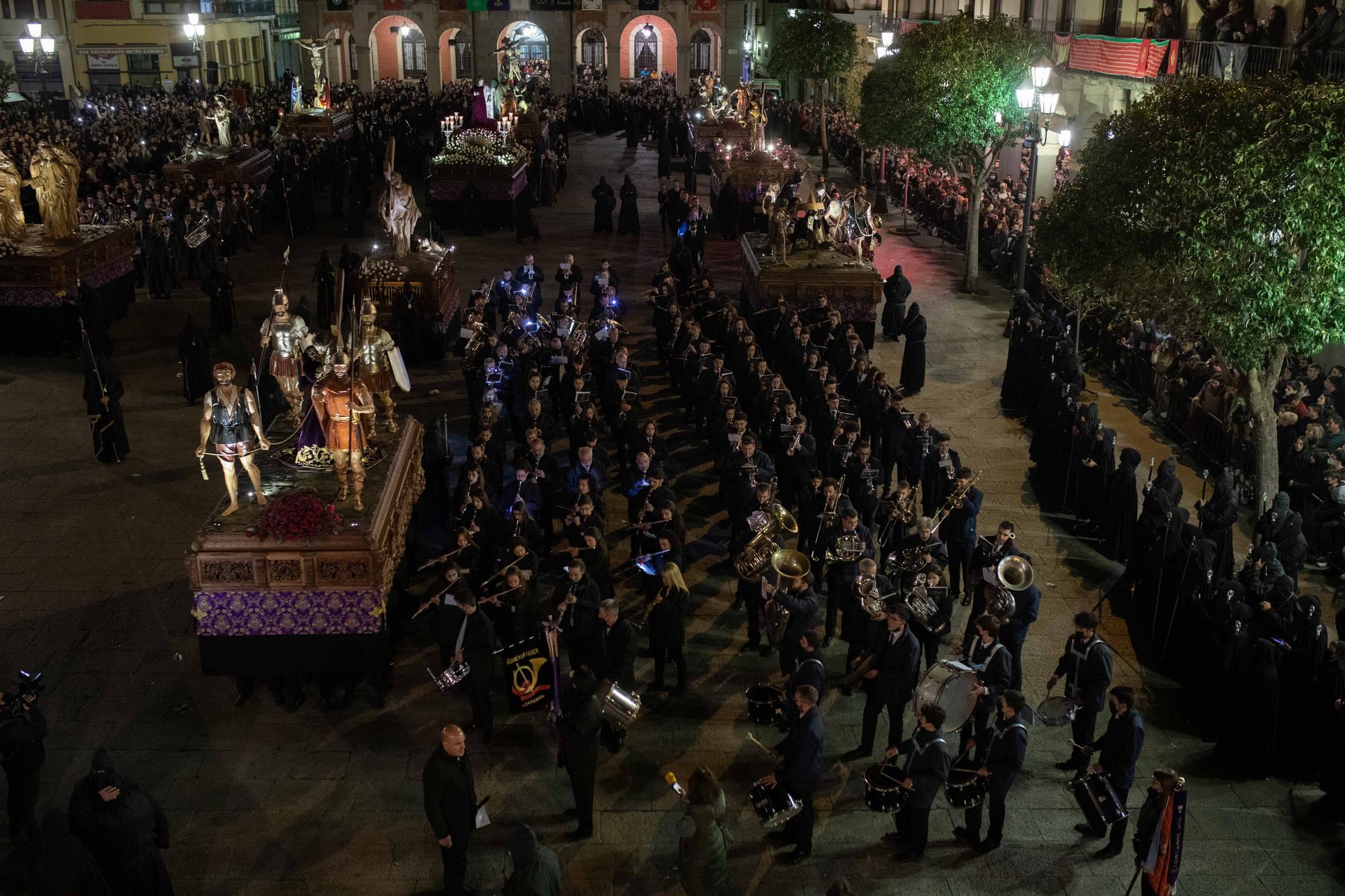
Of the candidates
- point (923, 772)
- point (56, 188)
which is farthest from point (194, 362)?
point (923, 772)

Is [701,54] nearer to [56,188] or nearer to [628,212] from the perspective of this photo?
[628,212]

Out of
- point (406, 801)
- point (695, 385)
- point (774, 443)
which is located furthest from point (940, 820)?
point (695, 385)

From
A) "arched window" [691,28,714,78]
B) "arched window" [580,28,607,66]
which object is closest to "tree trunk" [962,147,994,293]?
"arched window" [691,28,714,78]

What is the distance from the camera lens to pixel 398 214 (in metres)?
22.2

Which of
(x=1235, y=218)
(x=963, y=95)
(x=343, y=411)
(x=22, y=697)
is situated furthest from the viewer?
(x=963, y=95)

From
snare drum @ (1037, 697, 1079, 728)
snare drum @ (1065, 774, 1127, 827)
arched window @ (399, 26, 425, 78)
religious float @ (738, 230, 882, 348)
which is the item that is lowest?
snare drum @ (1065, 774, 1127, 827)

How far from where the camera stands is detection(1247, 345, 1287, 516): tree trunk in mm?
14008

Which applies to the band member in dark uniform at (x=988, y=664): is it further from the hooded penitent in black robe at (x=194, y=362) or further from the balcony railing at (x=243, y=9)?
the balcony railing at (x=243, y=9)

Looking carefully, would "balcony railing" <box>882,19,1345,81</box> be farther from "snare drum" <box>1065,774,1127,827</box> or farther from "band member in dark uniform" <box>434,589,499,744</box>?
"band member in dark uniform" <box>434,589,499,744</box>

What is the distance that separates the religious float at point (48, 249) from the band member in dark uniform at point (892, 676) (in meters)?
16.2

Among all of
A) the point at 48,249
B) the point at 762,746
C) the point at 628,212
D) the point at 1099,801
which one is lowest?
the point at 762,746

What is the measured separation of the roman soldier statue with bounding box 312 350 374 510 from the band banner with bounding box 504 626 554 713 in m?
2.85

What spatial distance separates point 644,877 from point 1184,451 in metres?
12.5

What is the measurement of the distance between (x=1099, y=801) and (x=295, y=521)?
721cm
